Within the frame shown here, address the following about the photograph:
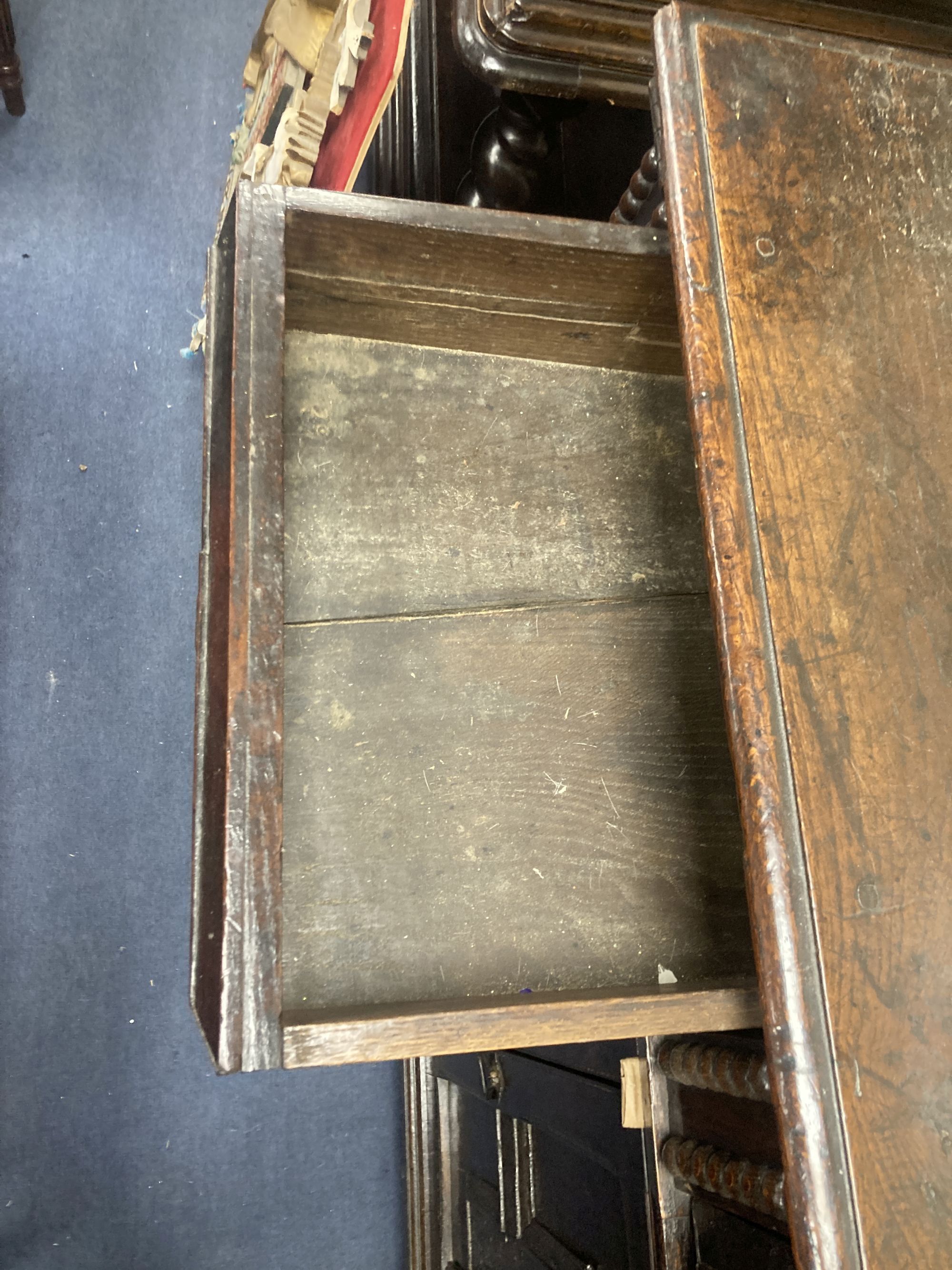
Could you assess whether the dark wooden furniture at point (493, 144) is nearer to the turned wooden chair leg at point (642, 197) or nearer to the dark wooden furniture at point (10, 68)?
the turned wooden chair leg at point (642, 197)

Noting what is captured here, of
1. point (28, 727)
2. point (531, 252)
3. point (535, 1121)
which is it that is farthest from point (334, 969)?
point (28, 727)

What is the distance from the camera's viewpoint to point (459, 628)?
0.96 meters

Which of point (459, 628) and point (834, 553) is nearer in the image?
point (834, 553)

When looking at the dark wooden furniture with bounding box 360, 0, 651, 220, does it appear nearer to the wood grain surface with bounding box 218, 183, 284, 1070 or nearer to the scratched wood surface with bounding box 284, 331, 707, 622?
the scratched wood surface with bounding box 284, 331, 707, 622

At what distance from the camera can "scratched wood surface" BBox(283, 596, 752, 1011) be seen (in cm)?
87

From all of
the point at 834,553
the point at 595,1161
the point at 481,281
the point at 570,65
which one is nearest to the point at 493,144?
the point at 570,65

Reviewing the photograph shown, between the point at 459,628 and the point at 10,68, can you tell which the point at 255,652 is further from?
the point at 10,68

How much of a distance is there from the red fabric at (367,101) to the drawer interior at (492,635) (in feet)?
1.01

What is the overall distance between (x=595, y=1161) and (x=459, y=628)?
0.68 m

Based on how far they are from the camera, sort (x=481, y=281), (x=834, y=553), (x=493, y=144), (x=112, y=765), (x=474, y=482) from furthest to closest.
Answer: (x=112, y=765) < (x=493, y=144) < (x=474, y=482) < (x=481, y=281) < (x=834, y=553)

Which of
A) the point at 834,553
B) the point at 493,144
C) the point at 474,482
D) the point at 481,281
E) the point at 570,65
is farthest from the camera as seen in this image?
the point at 493,144

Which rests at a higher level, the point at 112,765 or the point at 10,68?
the point at 10,68

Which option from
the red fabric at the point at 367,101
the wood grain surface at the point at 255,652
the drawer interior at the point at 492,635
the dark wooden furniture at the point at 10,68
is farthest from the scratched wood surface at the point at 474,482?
the dark wooden furniture at the point at 10,68

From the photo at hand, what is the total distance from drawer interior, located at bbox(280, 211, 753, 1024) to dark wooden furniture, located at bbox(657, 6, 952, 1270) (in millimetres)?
181
